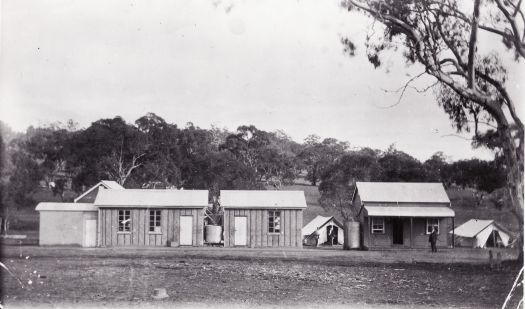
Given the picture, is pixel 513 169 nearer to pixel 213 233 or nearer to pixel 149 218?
pixel 149 218

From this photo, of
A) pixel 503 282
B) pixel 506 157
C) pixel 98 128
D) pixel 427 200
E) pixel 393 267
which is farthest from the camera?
pixel 427 200

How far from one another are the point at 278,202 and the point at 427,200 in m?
8.89

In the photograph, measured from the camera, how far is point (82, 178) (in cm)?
2936

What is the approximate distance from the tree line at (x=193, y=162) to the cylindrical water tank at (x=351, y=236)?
11.7ft

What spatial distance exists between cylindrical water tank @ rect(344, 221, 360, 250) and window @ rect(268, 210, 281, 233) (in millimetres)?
3749

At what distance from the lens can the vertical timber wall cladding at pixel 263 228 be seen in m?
30.0

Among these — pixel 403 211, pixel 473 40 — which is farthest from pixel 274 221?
pixel 473 40

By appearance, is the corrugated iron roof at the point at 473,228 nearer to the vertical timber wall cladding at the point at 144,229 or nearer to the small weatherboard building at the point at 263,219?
the small weatherboard building at the point at 263,219

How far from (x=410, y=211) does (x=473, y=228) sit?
24.6 feet

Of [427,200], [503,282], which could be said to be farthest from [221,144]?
[503,282]

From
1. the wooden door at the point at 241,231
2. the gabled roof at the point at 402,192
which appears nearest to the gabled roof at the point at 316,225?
the gabled roof at the point at 402,192

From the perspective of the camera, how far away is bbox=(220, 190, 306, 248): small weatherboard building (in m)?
30.0

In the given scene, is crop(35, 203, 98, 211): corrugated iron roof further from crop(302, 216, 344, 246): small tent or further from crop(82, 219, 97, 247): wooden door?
crop(302, 216, 344, 246): small tent

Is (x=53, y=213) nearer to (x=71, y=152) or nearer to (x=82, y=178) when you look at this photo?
(x=82, y=178)
